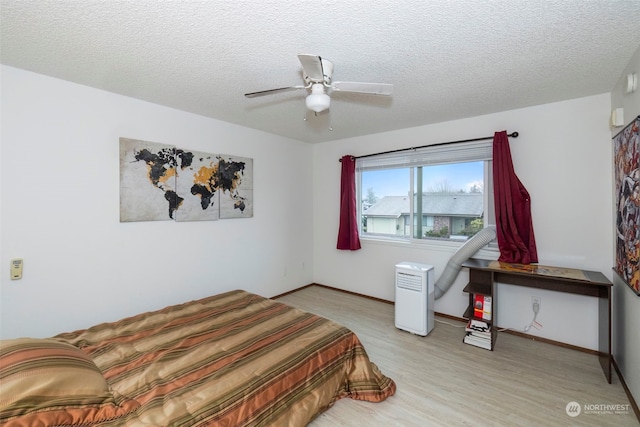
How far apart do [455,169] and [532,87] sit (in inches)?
45.7

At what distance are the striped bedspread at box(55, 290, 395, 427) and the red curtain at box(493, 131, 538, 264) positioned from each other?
1893mm

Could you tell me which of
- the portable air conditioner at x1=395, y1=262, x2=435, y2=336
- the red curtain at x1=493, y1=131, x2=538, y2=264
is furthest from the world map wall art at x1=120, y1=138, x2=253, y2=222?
the red curtain at x1=493, y1=131, x2=538, y2=264

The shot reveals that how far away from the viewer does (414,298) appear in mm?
2938

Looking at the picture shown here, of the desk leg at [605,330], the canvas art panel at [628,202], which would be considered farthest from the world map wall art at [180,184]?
the desk leg at [605,330]

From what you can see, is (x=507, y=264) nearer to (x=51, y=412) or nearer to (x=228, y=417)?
(x=228, y=417)

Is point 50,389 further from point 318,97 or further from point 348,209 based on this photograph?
point 348,209

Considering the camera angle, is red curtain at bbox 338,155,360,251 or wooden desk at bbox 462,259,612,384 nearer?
wooden desk at bbox 462,259,612,384

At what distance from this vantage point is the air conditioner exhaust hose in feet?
9.66

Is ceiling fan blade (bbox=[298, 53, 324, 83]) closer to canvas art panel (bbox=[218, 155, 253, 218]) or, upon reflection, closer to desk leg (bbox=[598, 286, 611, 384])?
canvas art panel (bbox=[218, 155, 253, 218])

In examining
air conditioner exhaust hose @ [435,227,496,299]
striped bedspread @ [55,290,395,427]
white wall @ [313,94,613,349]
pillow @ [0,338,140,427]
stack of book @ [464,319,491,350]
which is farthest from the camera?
air conditioner exhaust hose @ [435,227,496,299]

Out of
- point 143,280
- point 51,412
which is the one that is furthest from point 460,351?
point 143,280

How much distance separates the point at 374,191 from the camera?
4184 millimetres

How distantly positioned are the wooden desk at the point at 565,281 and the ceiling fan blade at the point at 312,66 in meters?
2.31

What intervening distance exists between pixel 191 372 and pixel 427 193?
3.20m
